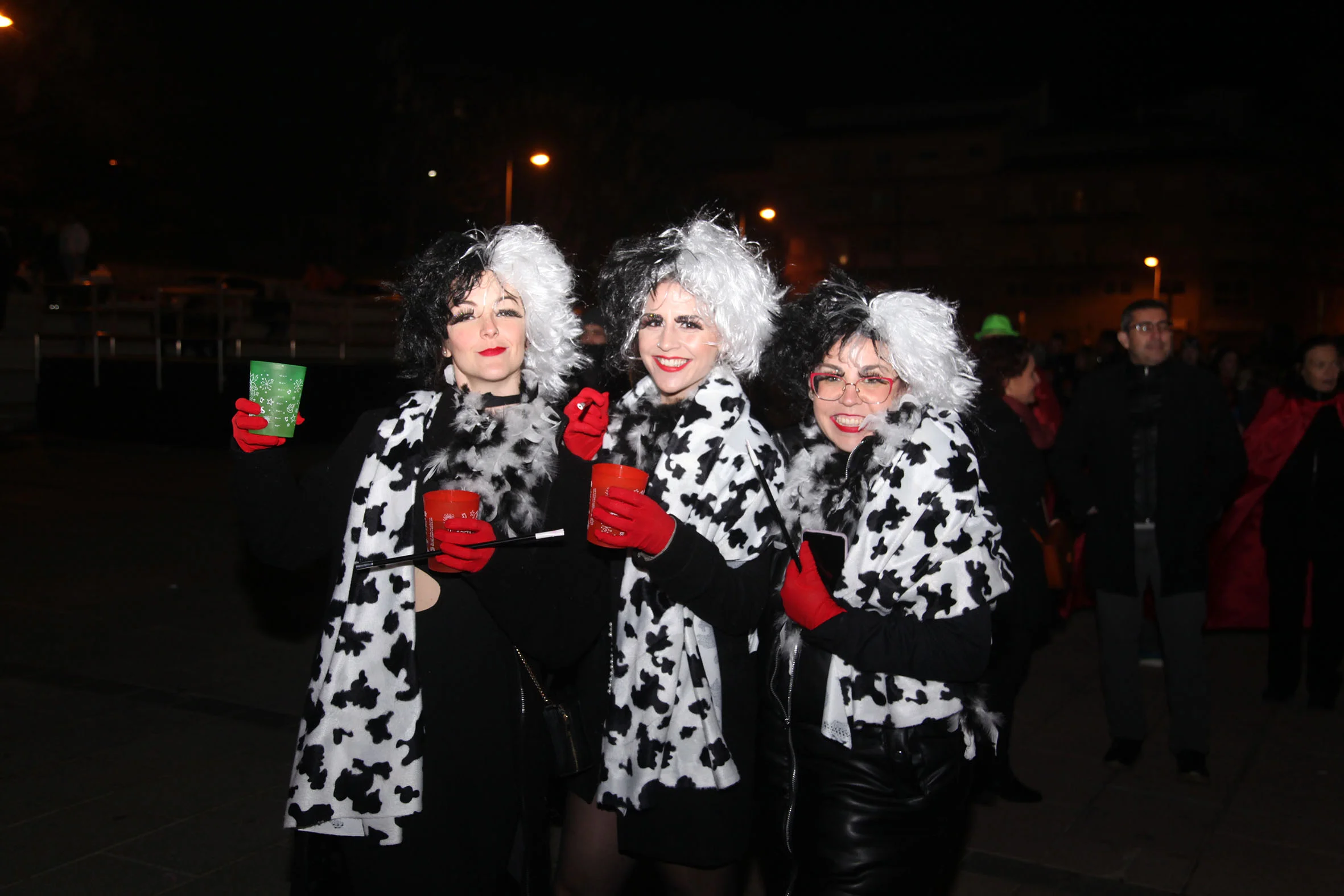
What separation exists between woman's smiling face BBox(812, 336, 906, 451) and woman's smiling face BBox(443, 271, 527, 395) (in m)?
0.76

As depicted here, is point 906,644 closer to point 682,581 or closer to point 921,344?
point 682,581

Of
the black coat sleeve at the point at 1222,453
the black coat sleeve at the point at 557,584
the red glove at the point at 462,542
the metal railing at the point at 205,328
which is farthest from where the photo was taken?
the metal railing at the point at 205,328

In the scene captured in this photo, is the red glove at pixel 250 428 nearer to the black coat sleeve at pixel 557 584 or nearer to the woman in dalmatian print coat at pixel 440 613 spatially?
the woman in dalmatian print coat at pixel 440 613

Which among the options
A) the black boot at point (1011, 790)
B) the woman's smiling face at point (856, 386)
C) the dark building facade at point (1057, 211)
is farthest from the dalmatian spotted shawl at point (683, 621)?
the dark building facade at point (1057, 211)

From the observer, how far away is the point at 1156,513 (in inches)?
193

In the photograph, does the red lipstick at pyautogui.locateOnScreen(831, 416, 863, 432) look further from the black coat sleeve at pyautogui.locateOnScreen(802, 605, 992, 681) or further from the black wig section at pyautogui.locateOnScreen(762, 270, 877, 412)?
the black coat sleeve at pyautogui.locateOnScreen(802, 605, 992, 681)

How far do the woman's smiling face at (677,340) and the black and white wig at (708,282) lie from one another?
18 mm

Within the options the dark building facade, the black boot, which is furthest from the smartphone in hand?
the dark building facade

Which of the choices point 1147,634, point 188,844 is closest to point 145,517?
point 188,844

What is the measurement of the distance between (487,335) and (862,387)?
91 cm

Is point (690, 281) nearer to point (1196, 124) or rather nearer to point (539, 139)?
point (539, 139)

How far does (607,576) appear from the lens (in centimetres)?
258

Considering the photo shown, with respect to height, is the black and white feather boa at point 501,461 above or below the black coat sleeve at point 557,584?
above

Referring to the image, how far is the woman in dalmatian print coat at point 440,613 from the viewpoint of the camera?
7.86 ft
